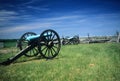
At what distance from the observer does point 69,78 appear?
576 centimetres

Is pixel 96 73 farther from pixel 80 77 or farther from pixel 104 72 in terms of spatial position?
pixel 80 77

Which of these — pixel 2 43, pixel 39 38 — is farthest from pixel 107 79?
pixel 2 43

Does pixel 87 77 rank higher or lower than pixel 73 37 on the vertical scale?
lower

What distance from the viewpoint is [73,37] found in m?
28.9

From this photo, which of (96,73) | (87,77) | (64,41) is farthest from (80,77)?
(64,41)

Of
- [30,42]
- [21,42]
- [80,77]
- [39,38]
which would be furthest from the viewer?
[21,42]

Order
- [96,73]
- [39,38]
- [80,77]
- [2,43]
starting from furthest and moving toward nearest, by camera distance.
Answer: [2,43] < [39,38] < [96,73] < [80,77]

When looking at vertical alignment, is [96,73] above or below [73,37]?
below

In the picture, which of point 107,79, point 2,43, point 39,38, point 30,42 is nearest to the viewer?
point 107,79

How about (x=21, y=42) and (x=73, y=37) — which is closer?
(x=21, y=42)

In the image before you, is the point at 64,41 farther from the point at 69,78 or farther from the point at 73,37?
the point at 69,78

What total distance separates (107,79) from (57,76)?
69.3 inches

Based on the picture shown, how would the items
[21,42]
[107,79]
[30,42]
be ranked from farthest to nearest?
1. [21,42]
2. [30,42]
3. [107,79]

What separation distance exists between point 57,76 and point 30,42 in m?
5.42
